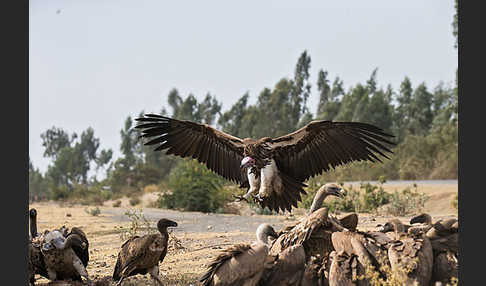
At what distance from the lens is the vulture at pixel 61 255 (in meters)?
6.16

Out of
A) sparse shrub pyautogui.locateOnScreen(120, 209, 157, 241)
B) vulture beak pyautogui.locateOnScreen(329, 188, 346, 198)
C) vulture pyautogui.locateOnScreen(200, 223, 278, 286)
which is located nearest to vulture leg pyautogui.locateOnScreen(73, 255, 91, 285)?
vulture pyautogui.locateOnScreen(200, 223, 278, 286)

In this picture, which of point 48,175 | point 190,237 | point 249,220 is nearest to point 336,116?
point 48,175

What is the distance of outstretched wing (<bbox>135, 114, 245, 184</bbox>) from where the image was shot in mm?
7543

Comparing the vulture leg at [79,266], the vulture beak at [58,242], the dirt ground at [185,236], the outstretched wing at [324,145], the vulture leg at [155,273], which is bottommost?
the dirt ground at [185,236]

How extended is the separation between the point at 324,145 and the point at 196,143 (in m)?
1.69

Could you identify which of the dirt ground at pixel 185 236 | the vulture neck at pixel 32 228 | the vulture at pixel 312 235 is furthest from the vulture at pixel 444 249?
the vulture neck at pixel 32 228

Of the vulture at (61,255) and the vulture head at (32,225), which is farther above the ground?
the vulture head at (32,225)

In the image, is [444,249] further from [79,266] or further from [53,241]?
[53,241]

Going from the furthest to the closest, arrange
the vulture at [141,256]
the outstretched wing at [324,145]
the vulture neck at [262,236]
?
the outstretched wing at [324,145], the vulture at [141,256], the vulture neck at [262,236]

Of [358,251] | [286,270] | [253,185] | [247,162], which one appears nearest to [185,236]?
[253,185]

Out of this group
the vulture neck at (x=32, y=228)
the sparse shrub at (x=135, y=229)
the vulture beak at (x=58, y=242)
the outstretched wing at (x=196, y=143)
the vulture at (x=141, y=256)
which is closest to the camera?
the vulture at (x=141, y=256)

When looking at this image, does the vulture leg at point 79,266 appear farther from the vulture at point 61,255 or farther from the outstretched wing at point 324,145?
the outstretched wing at point 324,145

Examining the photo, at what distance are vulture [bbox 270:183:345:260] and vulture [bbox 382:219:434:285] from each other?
0.66 m

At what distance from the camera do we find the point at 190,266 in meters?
7.61
